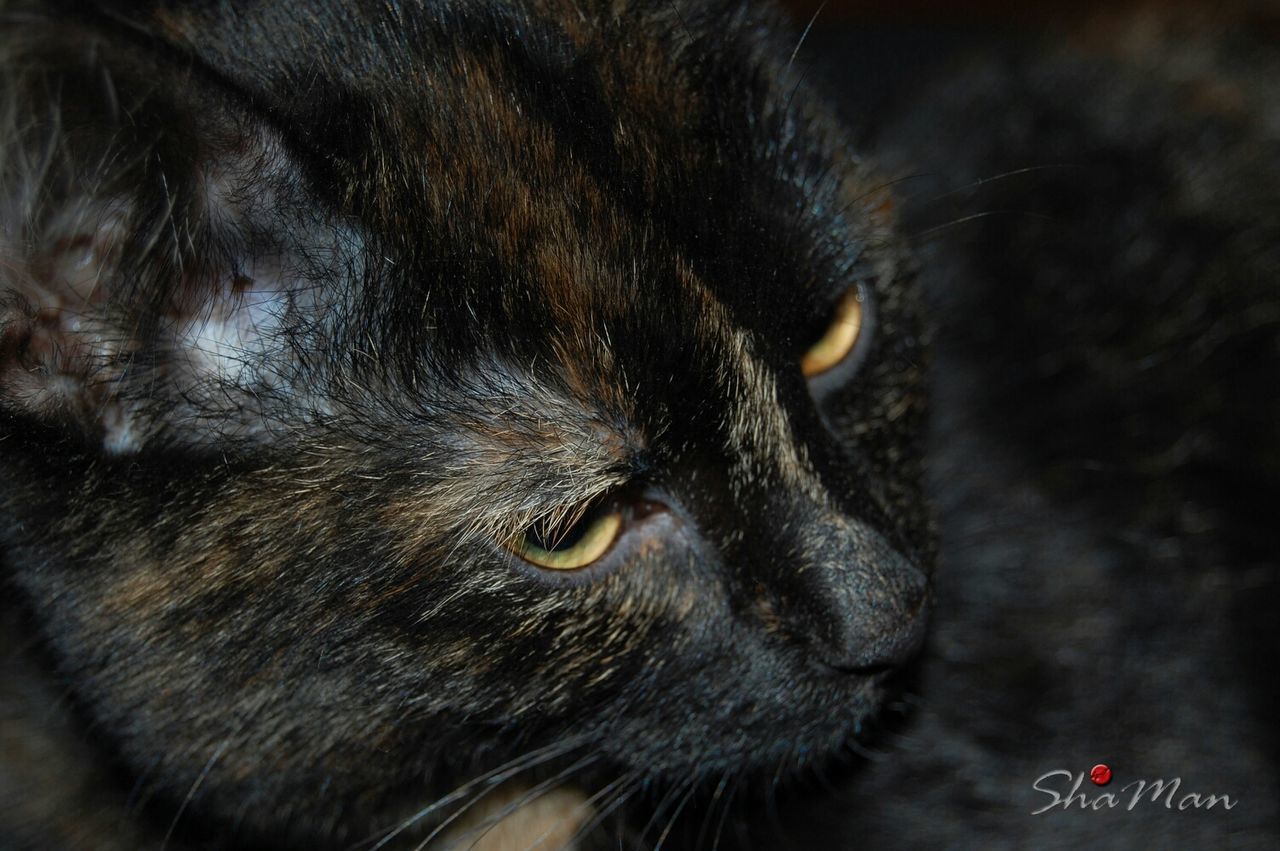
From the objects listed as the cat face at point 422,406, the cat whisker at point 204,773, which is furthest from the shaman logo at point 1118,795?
the cat whisker at point 204,773

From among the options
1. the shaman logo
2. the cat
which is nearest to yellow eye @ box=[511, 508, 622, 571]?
the cat

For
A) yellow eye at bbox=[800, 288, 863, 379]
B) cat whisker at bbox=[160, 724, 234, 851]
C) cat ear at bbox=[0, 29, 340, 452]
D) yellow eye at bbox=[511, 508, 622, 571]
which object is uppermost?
yellow eye at bbox=[800, 288, 863, 379]

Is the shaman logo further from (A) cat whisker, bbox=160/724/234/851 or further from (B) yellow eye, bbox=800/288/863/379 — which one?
(A) cat whisker, bbox=160/724/234/851

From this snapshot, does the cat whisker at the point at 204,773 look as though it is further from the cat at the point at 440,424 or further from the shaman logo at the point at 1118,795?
the shaman logo at the point at 1118,795

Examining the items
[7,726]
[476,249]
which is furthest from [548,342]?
[7,726]

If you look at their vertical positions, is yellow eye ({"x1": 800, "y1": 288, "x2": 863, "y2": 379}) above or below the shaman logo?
above

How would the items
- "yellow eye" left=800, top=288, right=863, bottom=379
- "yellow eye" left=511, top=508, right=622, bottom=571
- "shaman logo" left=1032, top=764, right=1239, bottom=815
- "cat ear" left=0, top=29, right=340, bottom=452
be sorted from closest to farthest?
"cat ear" left=0, top=29, right=340, bottom=452
"yellow eye" left=511, top=508, right=622, bottom=571
"yellow eye" left=800, top=288, right=863, bottom=379
"shaman logo" left=1032, top=764, right=1239, bottom=815

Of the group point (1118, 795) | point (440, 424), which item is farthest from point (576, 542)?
point (1118, 795)

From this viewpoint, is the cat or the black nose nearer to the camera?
the cat

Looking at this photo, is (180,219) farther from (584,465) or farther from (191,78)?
(584,465)
